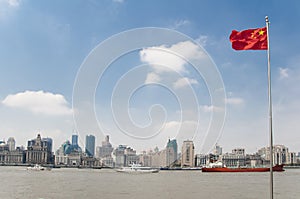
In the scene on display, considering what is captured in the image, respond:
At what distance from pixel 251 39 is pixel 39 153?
140409mm

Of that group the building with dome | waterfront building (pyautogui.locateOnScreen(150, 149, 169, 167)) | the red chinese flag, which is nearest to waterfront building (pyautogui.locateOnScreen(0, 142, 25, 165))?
the building with dome

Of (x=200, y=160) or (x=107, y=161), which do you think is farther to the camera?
(x=200, y=160)

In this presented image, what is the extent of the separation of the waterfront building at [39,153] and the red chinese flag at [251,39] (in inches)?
5395

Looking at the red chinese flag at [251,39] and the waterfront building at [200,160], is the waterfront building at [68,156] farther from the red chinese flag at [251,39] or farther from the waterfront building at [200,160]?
the red chinese flag at [251,39]

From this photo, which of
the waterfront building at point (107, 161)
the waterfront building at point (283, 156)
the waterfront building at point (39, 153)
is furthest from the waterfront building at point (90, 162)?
the waterfront building at point (283, 156)

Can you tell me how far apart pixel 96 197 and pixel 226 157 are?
11571 centimetres

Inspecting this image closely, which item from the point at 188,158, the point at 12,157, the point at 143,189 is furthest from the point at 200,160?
the point at 143,189

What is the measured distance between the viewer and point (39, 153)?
140500 millimetres

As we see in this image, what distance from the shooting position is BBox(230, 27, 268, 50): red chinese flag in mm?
11227

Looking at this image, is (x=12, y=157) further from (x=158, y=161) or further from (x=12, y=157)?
(x=158, y=161)

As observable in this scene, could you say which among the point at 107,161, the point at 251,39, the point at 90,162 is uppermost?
the point at 251,39

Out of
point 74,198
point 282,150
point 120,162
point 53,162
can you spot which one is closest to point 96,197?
point 74,198

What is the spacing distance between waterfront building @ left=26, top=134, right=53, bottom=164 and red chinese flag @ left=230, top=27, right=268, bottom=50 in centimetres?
13702

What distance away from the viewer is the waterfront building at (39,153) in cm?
13888
